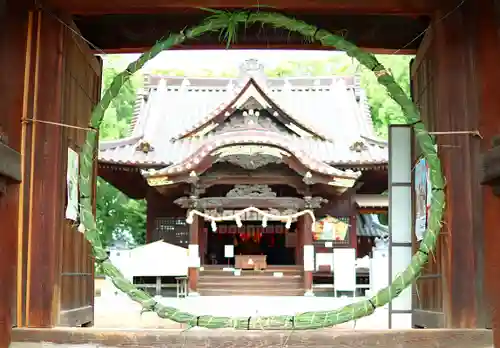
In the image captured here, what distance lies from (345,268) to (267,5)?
40.3 feet

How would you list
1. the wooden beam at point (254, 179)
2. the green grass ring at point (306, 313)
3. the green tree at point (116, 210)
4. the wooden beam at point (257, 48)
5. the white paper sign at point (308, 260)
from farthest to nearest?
the green tree at point (116, 210), the wooden beam at point (254, 179), the white paper sign at point (308, 260), the wooden beam at point (257, 48), the green grass ring at point (306, 313)

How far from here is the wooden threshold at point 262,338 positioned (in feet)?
14.3

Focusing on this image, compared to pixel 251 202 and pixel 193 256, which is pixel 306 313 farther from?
pixel 251 202

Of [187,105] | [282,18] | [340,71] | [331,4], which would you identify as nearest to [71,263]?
[282,18]

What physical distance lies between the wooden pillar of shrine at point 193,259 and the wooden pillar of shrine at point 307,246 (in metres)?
2.83

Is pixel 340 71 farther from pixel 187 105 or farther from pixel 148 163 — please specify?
pixel 148 163

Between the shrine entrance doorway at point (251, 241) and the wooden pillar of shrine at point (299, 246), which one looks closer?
the wooden pillar of shrine at point (299, 246)

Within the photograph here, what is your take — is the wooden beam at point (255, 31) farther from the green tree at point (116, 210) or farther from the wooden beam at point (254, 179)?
the green tree at point (116, 210)

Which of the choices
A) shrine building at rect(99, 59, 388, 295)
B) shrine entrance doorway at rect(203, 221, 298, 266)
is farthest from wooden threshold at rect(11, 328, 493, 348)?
shrine entrance doorway at rect(203, 221, 298, 266)

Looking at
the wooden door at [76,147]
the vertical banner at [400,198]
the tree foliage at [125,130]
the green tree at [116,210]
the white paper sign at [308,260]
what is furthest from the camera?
the green tree at [116,210]

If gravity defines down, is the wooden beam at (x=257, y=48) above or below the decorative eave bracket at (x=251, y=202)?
above

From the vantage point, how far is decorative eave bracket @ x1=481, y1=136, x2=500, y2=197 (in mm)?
4219

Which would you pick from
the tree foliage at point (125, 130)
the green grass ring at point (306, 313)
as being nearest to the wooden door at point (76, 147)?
the green grass ring at point (306, 313)

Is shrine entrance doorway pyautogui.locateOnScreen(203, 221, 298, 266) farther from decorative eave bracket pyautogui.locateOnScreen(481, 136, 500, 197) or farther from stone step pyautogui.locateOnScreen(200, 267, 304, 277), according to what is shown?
decorative eave bracket pyautogui.locateOnScreen(481, 136, 500, 197)
